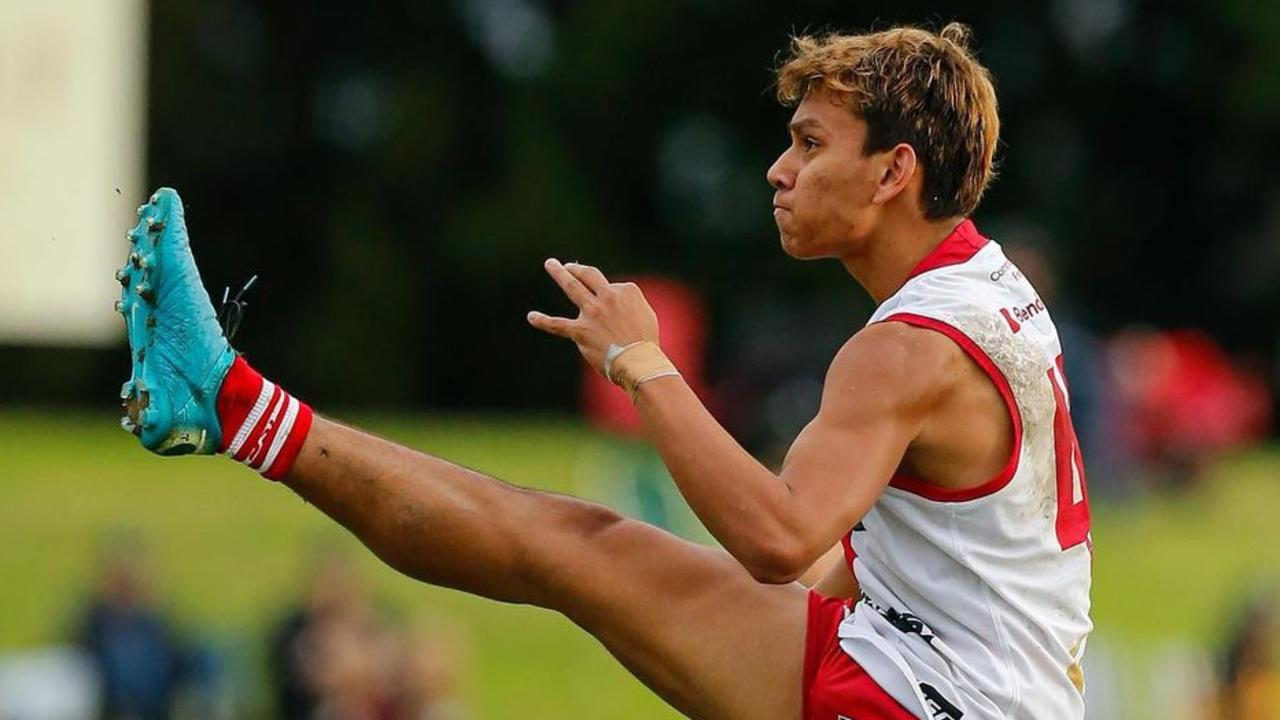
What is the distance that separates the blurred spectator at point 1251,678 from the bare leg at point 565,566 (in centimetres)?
701

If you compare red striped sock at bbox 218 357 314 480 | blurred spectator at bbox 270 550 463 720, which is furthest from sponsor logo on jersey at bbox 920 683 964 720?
blurred spectator at bbox 270 550 463 720

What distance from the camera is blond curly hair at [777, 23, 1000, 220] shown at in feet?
17.0

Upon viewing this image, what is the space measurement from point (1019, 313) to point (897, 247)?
1.04 ft

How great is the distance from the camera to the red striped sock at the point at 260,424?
5383 mm

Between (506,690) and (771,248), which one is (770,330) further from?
(506,690)

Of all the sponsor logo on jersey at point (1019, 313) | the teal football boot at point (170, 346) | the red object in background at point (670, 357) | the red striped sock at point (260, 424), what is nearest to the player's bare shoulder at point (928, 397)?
the sponsor logo on jersey at point (1019, 313)

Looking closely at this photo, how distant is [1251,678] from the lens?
11961 mm

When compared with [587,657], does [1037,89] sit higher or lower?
higher

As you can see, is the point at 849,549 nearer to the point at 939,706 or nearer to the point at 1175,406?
the point at 939,706

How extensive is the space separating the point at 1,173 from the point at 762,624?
459 centimetres

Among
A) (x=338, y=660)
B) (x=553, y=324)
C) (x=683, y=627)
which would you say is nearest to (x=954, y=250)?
(x=553, y=324)

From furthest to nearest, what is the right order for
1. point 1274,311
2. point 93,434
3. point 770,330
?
point 1274,311, point 770,330, point 93,434

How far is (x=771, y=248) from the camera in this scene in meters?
29.3

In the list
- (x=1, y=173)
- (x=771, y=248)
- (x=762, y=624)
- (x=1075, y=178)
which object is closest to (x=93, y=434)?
(x=1, y=173)
